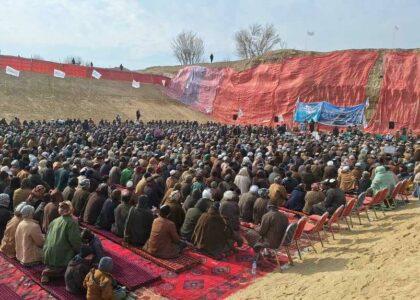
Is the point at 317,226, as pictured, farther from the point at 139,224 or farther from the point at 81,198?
the point at 81,198

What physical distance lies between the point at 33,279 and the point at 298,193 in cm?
648

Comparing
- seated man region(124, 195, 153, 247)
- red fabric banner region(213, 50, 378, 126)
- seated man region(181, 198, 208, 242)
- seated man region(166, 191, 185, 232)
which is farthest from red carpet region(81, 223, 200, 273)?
red fabric banner region(213, 50, 378, 126)

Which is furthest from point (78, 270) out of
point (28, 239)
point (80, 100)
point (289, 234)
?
point (80, 100)

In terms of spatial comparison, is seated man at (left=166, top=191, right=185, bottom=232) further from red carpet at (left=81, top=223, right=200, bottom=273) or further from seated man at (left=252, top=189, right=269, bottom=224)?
seated man at (left=252, top=189, right=269, bottom=224)

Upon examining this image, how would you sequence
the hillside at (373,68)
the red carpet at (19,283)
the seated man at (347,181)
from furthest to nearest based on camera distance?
the hillside at (373,68)
the seated man at (347,181)
the red carpet at (19,283)

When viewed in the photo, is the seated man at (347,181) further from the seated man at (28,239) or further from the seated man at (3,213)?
the seated man at (3,213)

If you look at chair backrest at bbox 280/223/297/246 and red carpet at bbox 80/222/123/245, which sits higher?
chair backrest at bbox 280/223/297/246

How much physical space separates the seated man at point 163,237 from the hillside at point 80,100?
26909mm

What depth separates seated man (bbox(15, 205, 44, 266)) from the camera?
22.9 feet

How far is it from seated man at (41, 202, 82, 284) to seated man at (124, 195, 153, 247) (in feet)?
5.01

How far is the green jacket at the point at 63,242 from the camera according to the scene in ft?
21.7

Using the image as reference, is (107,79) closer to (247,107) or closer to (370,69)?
(247,107)

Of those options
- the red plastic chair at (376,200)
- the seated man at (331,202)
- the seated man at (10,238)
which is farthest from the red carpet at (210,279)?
the red plastic chair at (376,200)

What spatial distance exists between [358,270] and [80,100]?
113ft
